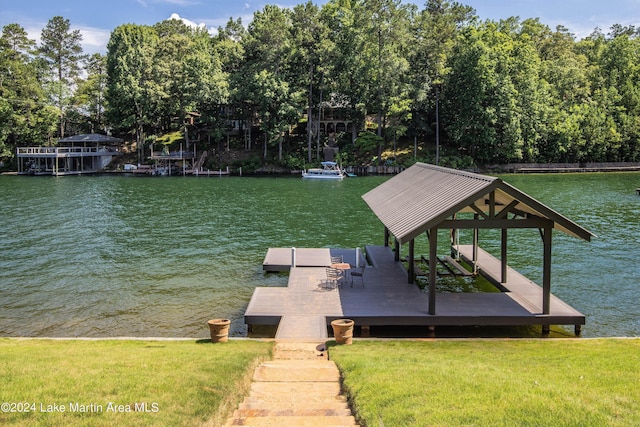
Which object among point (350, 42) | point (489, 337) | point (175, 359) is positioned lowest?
point (489, 337)

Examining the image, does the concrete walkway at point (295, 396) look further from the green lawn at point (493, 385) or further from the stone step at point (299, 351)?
the green lawn at point (493, 385)

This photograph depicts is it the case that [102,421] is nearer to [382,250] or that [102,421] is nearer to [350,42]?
[382,250]

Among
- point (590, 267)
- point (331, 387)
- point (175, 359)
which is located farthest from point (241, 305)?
point (590, 267)

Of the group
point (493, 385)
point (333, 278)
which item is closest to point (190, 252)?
point (333, 278)

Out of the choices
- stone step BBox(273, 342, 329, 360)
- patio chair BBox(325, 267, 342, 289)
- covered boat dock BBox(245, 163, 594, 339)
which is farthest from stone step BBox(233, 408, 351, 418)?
patio chair BBox(325, 267, 342, 289)

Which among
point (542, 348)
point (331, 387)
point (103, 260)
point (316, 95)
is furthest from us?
point (316, 95)

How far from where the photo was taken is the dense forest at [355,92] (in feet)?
227

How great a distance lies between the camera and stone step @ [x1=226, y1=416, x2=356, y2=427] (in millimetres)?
6984

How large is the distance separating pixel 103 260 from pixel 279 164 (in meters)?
50.5

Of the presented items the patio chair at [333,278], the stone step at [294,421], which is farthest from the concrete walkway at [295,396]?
the patio chair at [333,278]

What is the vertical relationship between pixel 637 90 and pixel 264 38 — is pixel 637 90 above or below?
below

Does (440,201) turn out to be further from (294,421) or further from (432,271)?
(294,421)

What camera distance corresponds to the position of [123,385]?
776cm

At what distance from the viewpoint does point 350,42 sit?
69625 mm
